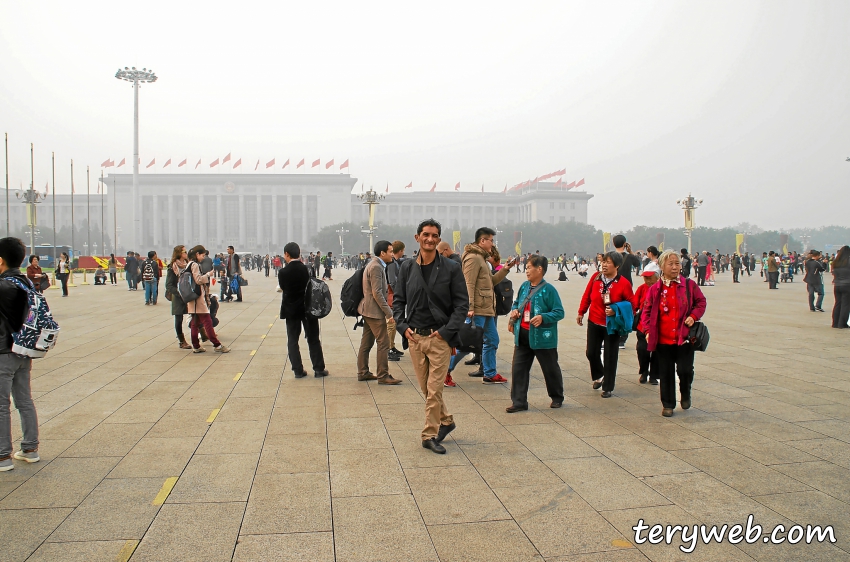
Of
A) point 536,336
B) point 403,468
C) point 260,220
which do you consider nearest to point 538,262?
point 536,336

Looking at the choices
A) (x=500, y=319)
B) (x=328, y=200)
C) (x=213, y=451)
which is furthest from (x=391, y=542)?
(x=328, y=200)

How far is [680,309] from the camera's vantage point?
5848 millimetres

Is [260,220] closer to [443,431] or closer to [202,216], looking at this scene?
[202,216]

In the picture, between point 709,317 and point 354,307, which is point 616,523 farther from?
point 709,317

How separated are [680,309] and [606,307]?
1109 mm

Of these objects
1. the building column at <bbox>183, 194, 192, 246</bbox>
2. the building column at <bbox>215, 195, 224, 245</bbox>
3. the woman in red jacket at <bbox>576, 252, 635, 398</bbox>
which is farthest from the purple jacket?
the building column at <bbox>183, 194, 192, 246</bbox>

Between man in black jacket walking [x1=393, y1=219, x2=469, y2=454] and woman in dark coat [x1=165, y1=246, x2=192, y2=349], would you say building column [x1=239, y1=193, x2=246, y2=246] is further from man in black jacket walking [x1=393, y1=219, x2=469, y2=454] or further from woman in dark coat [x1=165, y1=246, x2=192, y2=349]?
man in black jacket walking [x1=393, y1=219, x2=469, y2=454]

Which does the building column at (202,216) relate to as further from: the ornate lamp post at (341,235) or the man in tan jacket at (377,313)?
the man in tan jacket at (377,313)

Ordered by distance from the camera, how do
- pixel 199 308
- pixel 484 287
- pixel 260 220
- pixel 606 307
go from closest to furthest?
pixel 606 307 → pixel 484 287 → pixel 199 308 → pixel 260 220

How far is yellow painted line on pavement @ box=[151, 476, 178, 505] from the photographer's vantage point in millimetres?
3912

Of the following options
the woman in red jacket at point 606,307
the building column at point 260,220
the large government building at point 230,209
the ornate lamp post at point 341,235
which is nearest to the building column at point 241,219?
the large government building at point 230,209

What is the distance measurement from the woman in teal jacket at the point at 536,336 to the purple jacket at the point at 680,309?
2.72ft

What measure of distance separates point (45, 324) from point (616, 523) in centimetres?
414

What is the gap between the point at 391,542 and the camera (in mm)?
3365
